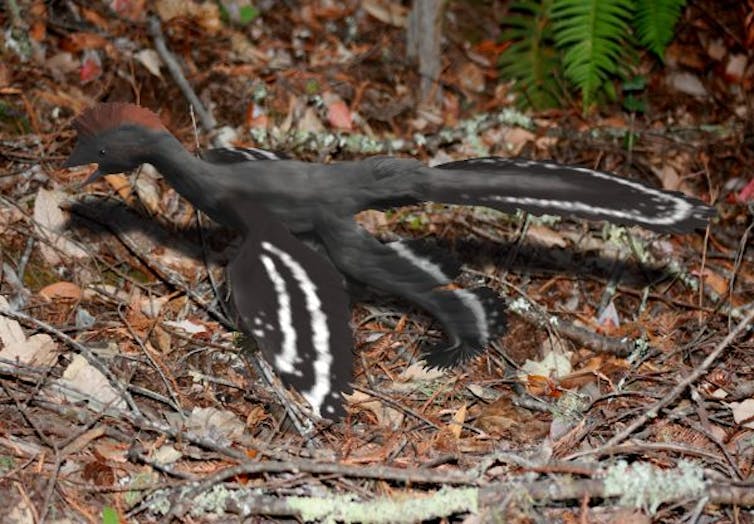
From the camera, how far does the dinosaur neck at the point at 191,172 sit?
3.44m

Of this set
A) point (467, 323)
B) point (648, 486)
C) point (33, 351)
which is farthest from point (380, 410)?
point (33, 351)

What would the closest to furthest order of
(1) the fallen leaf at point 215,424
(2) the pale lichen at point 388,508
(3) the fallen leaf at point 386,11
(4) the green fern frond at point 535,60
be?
(2) the pale lichen at point 388,508
(1) the fallen leaf at point 215,424
(4) the green fern frond at point 535,60
(3) the fallen leaf at point 386,11

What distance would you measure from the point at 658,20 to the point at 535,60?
2.31ft

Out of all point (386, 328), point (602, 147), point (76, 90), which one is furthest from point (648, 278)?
point (76, 90)

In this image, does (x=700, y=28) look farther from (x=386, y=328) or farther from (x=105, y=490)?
(x=105, y=490)

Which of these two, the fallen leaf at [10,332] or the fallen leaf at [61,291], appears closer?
the fallen leaf at [10,332]

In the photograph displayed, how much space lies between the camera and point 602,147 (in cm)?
520

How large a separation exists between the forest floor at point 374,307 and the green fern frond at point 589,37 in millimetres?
250

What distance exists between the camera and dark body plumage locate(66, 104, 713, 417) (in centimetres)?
315

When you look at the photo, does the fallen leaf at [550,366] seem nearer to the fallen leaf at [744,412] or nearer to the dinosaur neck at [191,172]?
the fallen leaf at [744,412]

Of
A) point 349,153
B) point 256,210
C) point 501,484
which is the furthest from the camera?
point 349,153

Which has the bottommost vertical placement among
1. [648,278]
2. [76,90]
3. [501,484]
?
[648,278]

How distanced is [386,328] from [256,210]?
94cm

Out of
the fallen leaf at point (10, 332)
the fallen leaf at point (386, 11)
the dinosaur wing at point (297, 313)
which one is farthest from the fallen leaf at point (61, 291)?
the fallen leaf at point (386, 11)
